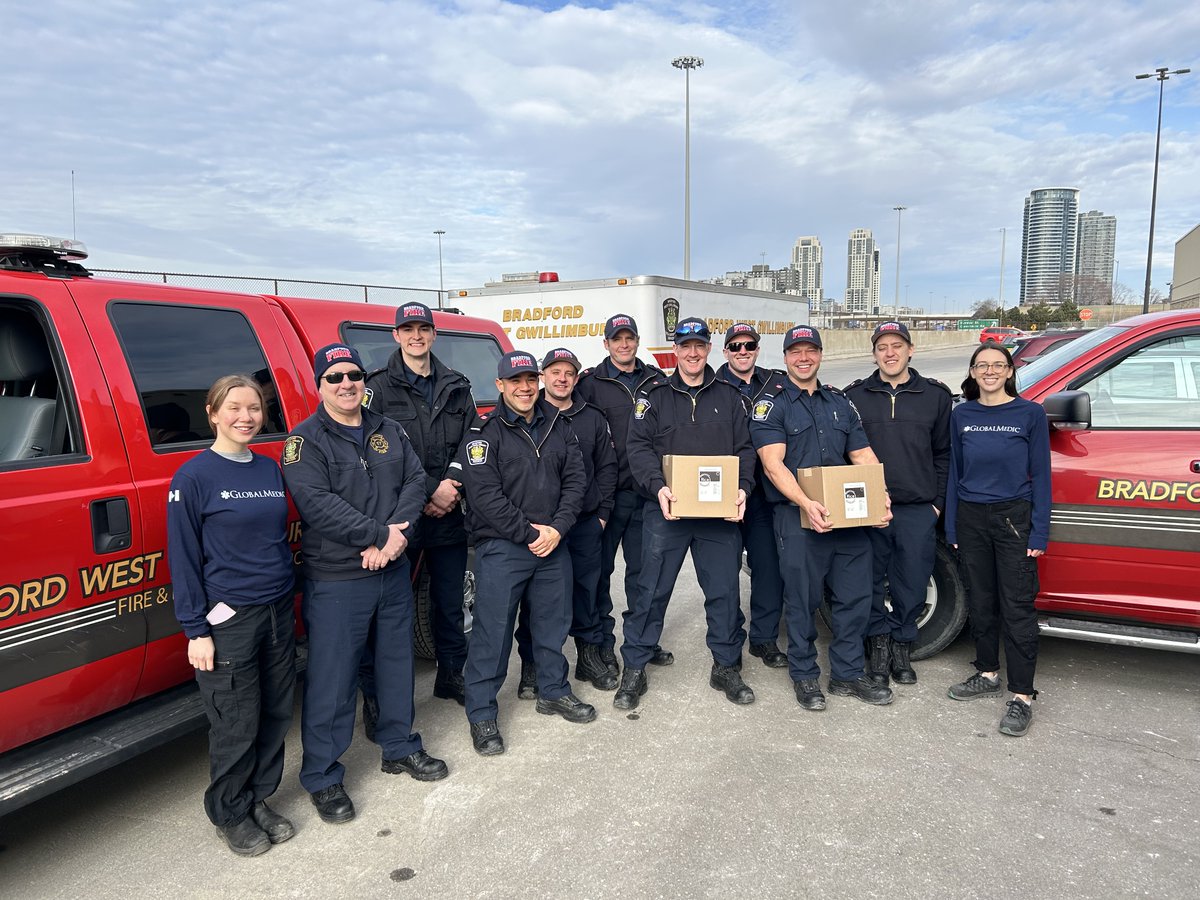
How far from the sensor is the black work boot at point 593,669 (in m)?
4.12

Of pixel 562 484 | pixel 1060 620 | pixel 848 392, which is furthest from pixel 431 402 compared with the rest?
pixel 1060 620

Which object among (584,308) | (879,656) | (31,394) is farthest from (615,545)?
(584,308)

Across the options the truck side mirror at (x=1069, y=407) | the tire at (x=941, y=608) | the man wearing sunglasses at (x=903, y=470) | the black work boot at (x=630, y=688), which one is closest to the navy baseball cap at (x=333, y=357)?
the black work boot at (x=630, y=688)

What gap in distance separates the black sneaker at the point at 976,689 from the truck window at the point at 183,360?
3.36m

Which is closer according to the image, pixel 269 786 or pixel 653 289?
pixel 269 786

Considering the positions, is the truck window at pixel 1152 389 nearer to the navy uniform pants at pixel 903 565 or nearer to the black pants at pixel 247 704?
the navy uniform pants at pixel 903 565

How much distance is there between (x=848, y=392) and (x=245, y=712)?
3133 millimetres

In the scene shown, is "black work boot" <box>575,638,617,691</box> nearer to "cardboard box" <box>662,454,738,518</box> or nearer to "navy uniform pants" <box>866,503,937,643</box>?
"cardboard box" <box>662,454,738,518</box>

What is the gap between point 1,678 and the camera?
2.29 metres

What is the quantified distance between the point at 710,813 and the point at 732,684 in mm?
1075

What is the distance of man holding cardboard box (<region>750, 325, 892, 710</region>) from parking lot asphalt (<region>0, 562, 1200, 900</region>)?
0.67ft

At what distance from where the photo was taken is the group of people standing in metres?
2.70

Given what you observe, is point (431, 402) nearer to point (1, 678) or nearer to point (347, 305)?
point (347, 305)

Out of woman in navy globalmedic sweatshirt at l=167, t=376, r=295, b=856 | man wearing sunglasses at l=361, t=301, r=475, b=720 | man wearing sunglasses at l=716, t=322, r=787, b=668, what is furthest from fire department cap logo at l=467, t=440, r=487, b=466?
man wearing sunglasses at l=716, t=322, r=787, b=668
